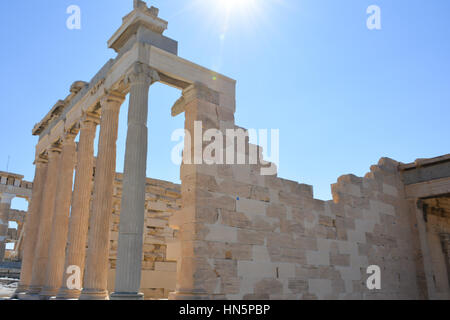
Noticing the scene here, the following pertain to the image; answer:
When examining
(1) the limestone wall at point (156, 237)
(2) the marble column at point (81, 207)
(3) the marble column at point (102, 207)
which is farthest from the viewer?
(1) the limestone wall at point (156, 237)

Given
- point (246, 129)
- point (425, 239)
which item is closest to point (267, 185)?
point (246, 129)

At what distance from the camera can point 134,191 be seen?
425 inches

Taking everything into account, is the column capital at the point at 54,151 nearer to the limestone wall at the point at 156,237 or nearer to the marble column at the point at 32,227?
the marble column at the point at 32,227

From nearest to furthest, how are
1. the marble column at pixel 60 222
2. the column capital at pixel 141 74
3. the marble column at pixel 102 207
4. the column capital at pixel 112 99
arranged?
1. the marble column at pixel 102 207
2. the column capital at pixel 141 74
3. the column capital at pixel 112 99
4. the marble column at pixel 60 222

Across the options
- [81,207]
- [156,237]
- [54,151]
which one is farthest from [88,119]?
[156,237]

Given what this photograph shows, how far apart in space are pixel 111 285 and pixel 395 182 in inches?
512

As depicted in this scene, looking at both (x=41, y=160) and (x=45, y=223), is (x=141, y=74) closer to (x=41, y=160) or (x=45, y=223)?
(x=45, y=223)

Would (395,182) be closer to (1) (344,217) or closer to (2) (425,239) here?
(2) (425,239)

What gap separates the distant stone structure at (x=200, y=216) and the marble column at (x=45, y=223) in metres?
0.05

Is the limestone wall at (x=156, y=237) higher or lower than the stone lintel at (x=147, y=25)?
lower

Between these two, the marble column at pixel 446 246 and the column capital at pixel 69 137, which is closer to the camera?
the column capital at pixel 69 137

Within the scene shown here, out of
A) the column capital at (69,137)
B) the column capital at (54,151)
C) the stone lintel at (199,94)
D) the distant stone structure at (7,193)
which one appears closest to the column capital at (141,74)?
the stone lintel at (199,94)

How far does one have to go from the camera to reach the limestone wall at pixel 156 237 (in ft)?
55.3

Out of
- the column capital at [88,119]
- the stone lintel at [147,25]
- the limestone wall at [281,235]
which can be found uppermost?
the stone lintel at [147,25]
